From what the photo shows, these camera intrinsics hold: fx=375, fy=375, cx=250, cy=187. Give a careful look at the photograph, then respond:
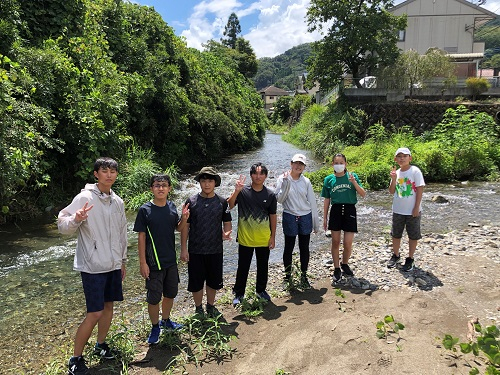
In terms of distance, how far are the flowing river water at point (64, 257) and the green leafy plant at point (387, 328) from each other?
11.0 feet

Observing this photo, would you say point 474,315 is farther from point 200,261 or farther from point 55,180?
point 55,180

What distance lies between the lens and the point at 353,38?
26.1 meters

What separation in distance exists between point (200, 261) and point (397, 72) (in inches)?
938

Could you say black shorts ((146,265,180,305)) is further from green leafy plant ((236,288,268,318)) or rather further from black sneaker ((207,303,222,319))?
green leafy plant ((236,288,268,318))

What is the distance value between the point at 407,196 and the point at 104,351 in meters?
4.83

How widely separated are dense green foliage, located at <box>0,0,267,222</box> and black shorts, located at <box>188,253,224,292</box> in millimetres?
5872

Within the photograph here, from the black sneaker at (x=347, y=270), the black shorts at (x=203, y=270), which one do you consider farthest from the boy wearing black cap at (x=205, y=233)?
the black sneaker at (x=347, y=270)

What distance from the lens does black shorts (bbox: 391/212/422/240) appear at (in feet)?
19.9

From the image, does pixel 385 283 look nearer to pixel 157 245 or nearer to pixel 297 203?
pixel 297 203

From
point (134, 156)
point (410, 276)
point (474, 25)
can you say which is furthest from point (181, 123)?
point (474, 25)

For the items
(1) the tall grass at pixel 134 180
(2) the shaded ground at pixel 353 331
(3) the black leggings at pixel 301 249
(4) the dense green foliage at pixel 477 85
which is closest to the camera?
(2) the shaded ground at pixel 353 331

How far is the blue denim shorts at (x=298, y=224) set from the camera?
556cm

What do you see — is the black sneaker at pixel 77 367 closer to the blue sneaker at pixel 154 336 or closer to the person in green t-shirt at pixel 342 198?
the blue sneaker at pixel 154 336

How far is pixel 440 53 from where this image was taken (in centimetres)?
2378
